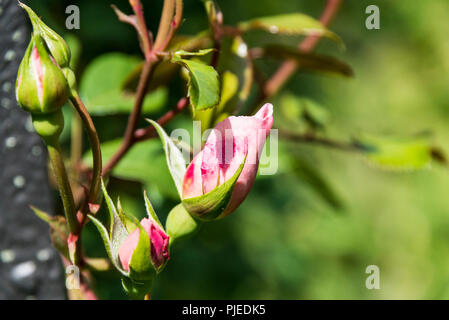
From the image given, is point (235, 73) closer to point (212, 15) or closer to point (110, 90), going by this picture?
point (212, 15)

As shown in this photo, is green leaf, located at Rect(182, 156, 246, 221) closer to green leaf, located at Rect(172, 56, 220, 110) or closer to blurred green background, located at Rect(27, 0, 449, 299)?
green leaf, located at Rect(172, 56, 220, 110)

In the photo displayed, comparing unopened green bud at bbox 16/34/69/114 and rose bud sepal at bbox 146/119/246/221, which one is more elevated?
unopened green bud at bbox 16/34/69/114

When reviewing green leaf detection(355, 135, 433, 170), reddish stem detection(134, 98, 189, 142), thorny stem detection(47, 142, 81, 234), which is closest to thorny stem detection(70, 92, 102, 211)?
thorny stem detection(47, 142, 81, 234)

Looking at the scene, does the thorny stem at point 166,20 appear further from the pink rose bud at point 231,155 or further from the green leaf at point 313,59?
the green leaf at point 313,59

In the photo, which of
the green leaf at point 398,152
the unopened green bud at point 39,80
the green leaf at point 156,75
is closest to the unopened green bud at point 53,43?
the unopened green bud at point 39,80

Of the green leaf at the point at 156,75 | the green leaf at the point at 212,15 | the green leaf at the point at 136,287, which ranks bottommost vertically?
the green leaf at the point at 136,287

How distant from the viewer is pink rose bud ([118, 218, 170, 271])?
0.31 m

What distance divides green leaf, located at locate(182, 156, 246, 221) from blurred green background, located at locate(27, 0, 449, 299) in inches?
10.2

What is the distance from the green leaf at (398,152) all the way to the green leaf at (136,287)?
0.45 m

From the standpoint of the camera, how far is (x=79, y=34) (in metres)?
0.88

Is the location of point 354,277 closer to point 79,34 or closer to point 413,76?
point 413,76

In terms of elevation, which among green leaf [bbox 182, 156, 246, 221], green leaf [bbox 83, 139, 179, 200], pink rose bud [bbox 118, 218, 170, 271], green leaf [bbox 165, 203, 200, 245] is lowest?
pink rose bud [bbox 118, 218, 170, 271]

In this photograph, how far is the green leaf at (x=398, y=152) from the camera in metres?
0.69
